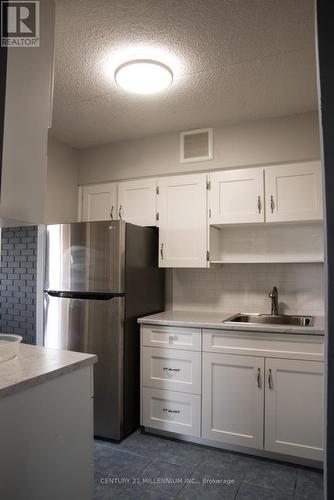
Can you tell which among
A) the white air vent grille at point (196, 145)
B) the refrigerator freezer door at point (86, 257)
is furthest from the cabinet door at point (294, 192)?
the refrigerator freezer door at point (86, 257)

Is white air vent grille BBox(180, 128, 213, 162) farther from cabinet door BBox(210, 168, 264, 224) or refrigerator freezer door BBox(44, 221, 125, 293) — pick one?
refrigerator freezer door BBox(44, 221, 125, 293)

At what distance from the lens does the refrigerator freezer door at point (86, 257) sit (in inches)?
99.8

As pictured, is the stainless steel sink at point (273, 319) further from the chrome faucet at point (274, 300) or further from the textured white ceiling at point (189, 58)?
the textured white ceiling at point (189, 58)

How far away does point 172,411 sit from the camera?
2518mm

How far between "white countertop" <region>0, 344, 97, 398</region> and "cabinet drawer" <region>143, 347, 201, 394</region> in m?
1.14

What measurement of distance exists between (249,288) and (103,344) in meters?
1.32

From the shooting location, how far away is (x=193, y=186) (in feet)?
9.53

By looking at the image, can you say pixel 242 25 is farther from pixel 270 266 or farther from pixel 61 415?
pixel 61 415

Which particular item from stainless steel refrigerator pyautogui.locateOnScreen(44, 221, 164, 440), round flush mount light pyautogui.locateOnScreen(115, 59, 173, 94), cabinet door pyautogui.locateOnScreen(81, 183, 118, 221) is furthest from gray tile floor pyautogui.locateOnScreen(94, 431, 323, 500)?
round flush mount light pyautogui.locateOnScreen(115, 59, 173, 94)

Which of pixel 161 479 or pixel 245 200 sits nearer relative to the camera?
pixel 161 479

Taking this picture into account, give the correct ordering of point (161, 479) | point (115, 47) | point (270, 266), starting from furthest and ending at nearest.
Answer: point (270, 266) → point (161, 479) → point (115, 47)

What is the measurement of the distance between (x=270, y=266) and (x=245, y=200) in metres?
0.62

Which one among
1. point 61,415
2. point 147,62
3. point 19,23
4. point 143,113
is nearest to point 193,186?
point 143,113

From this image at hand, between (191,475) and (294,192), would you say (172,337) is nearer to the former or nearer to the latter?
(191,475)
